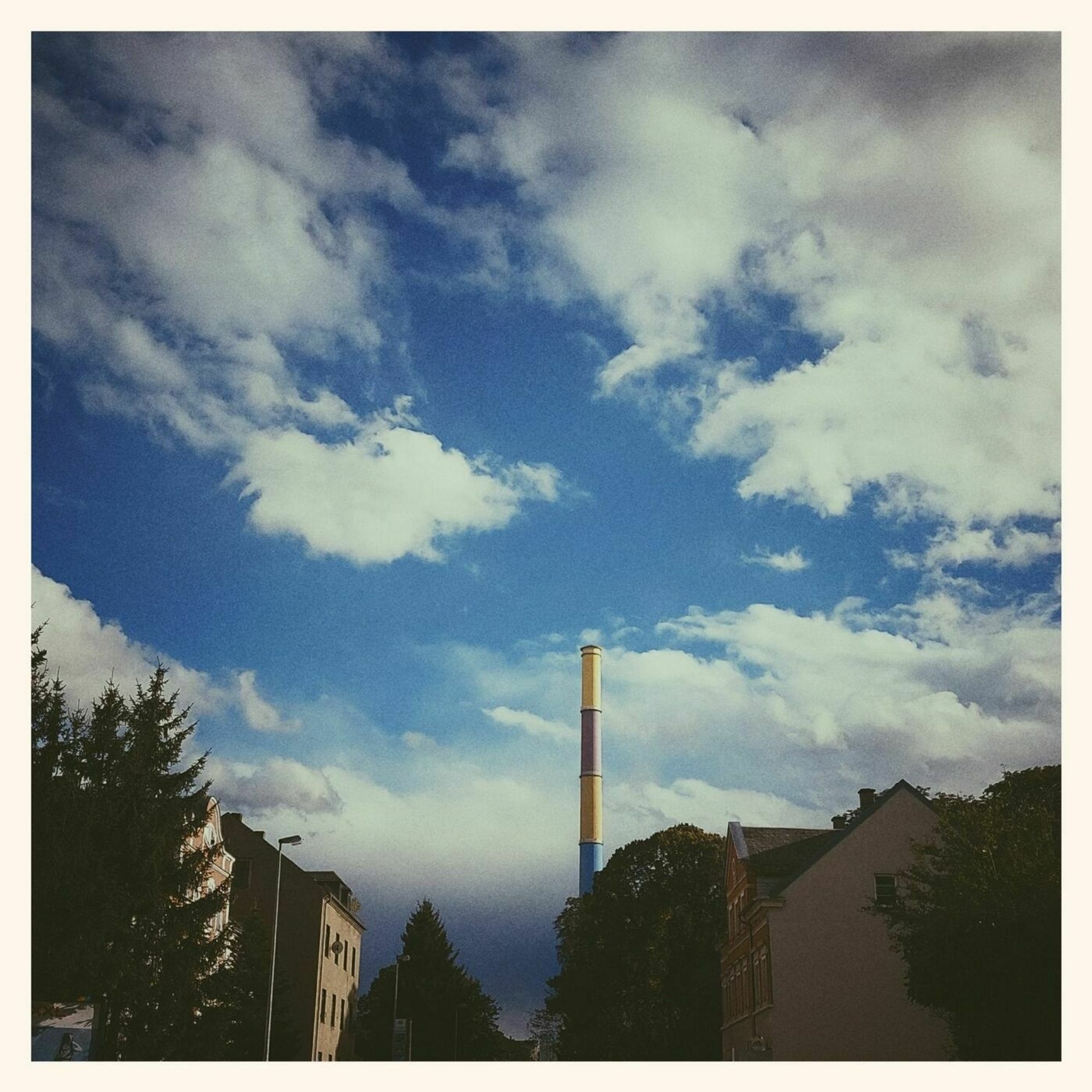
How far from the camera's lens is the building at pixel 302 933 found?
48.2m

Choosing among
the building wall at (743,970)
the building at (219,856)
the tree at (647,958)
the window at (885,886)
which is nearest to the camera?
the window at (885,886)

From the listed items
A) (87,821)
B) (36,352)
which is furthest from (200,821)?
(36,352)

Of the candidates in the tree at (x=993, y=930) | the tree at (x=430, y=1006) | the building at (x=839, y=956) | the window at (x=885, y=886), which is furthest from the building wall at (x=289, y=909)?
the tree at (x=993, y=930)

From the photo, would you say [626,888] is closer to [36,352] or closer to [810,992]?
[810,992]

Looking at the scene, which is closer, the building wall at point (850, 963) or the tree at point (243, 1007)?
the tree at point (243, 1007)

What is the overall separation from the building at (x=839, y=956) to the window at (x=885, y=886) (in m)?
0.02

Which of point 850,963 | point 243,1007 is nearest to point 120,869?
point 243,1007

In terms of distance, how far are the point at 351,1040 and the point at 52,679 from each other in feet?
127

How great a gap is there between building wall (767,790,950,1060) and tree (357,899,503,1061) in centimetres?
2532

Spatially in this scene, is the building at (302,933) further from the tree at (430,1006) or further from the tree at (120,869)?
the tree at (120,869)

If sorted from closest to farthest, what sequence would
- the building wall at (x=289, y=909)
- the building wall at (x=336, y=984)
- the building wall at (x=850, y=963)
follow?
the building wall at (x=850, y=963) → the building wall at (x=289, y=909) → the building wall at (x=336, y=984)

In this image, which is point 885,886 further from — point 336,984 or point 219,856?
point 336,984

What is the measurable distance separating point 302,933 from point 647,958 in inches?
616
